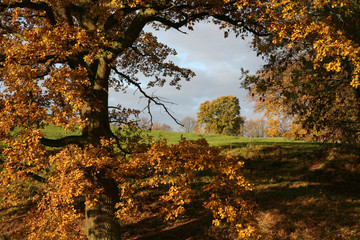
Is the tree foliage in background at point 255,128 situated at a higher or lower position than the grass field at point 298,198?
higher

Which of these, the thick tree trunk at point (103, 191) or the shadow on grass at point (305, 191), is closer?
the thick tree trunk at point (103, 191)

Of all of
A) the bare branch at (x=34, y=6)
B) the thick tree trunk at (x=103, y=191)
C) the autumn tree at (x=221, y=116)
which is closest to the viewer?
the bare branch at (x=34, y=6)

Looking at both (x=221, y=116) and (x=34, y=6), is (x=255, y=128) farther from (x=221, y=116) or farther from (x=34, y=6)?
(x=34, y=6)

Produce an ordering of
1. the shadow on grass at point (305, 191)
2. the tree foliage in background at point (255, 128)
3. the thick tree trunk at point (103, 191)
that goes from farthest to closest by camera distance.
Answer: the tree foliage in background at point (255, 128), the shadow on grass at point (305, 191), the thick tree trunk at point (103, 191)

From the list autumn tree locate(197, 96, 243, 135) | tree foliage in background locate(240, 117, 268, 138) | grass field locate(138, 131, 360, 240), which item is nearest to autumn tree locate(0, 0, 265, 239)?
grass field locate(138, 131, 360, 240)

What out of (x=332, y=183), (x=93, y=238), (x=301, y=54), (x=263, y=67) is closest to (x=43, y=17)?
(x=93, y=238)

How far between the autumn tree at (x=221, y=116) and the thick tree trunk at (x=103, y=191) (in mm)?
46375

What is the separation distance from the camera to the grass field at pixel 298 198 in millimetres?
10557

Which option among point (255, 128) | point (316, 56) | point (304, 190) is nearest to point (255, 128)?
point (255, 128)

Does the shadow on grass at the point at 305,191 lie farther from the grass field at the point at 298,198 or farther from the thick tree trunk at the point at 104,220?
the thick tree trunk at the point at 104,220

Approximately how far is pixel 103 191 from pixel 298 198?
9.38 meters

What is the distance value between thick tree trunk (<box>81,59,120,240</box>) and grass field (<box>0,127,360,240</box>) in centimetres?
231

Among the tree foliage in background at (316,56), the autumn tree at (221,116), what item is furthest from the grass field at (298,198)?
the autumn tree at (221,116)

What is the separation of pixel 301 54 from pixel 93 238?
11.4 m
